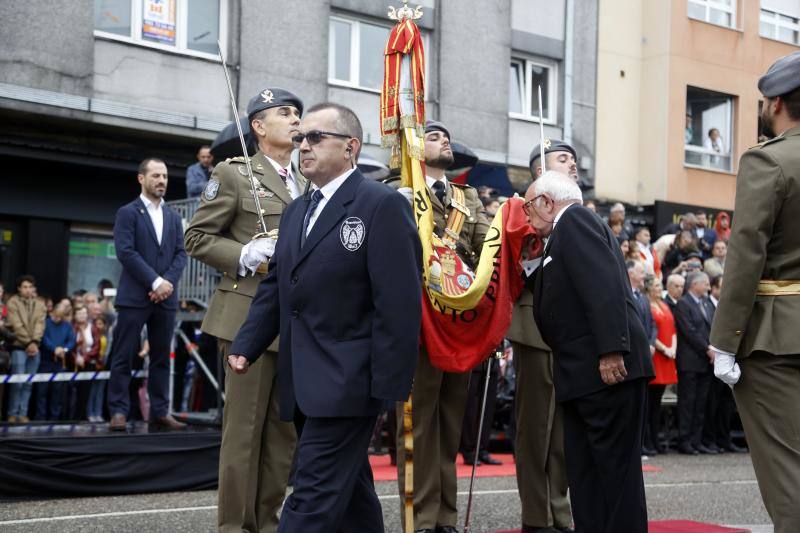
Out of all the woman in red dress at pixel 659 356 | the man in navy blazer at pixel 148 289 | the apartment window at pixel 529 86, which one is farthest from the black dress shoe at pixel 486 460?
the apartment window at pixel 529 86

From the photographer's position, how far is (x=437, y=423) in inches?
273

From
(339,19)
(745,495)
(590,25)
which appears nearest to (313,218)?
(745,495)

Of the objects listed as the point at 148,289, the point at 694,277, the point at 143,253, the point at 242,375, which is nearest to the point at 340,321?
the point at 242,375

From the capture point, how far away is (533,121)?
23984 mm

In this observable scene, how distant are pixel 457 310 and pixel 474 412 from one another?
5.31 m

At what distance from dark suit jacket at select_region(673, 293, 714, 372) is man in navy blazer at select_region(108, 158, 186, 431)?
6992 millimetres

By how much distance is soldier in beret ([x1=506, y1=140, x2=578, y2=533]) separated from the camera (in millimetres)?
7039

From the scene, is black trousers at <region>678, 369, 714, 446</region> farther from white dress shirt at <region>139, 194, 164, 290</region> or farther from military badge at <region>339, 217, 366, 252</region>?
military badge at <region>339, 217, 366, 252</region>

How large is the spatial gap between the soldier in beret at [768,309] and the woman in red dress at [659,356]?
366 inches

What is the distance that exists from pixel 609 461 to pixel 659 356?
8.81 meters

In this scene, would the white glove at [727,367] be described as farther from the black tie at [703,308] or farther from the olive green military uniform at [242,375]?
the black tie at [703,308]

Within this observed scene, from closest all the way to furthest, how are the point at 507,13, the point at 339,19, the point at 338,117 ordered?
the point at 338,117 → the point at 339,19 → the point at 507,13

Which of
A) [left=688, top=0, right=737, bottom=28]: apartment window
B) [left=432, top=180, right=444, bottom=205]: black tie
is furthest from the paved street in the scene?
[left=688, top=0, right=737, bottom=28]: apartment window

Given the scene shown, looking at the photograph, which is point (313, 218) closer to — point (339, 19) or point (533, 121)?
point (339, 19)
